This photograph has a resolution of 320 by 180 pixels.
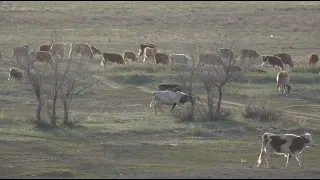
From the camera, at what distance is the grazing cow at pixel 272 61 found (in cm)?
4641

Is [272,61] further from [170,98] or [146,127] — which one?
[146,127]

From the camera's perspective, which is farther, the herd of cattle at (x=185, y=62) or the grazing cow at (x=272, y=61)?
the grazing cow at (x=272, y=61)

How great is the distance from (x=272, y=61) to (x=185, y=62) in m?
4.44

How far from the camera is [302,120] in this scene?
32.3 metres

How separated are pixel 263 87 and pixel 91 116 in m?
11.1

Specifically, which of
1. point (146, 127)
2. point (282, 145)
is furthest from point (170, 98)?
point (282, 145)

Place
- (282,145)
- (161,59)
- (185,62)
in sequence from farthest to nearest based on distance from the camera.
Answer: (161,59)
(185,62)
(282,145)

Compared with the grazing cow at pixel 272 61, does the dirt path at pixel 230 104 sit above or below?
below

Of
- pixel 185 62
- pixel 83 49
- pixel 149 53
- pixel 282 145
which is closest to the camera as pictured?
pixel 282 145

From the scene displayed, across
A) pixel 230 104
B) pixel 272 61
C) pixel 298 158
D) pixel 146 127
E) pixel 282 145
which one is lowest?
pixel 230 104

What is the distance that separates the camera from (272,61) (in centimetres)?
4691

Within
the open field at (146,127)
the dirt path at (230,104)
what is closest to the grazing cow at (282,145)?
the open field at (146,127)

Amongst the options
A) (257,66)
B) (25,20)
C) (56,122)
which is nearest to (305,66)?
(257,66)

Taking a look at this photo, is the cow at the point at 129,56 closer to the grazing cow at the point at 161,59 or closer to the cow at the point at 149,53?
the cow at the point at 149,53
